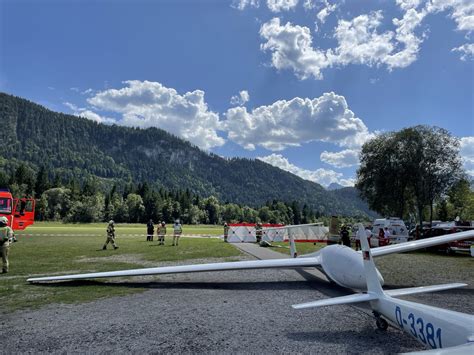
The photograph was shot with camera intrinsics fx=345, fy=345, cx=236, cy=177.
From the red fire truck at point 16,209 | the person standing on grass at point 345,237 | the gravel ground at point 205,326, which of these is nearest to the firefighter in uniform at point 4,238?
the gravel ground at point 205,326

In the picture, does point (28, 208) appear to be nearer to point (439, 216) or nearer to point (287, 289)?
point (287, 289)

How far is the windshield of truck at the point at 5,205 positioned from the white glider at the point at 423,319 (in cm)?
2985

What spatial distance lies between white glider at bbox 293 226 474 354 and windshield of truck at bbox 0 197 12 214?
97.9ft

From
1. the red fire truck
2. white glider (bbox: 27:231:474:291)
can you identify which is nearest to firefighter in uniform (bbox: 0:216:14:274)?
white glider (bbox: 27:231:474:291)

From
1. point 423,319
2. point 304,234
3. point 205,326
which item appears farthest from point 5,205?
point 423,319

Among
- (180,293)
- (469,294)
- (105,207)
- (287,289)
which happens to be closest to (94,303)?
(180,293)

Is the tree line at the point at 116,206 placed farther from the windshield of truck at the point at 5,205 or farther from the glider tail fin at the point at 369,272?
the glider tail fin at the point at 369,272

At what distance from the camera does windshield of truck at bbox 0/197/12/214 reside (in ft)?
91.9

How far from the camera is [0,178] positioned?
11056cm

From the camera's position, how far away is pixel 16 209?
3017 cm

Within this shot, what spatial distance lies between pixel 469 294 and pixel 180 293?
316 inches

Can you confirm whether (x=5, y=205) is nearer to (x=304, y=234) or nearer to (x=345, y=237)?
(x=345, y=237)

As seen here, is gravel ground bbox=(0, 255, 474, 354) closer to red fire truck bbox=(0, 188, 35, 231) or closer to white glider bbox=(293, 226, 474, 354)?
white glider bbox=(293, 226, 474, 354)

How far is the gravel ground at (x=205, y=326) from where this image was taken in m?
5.46
